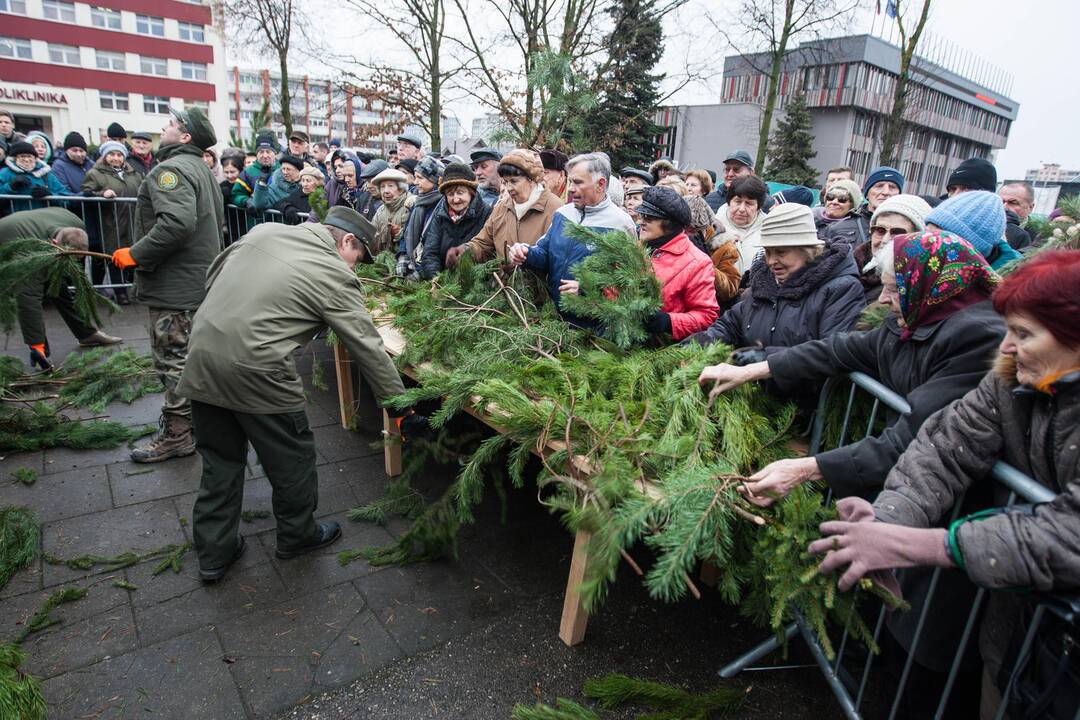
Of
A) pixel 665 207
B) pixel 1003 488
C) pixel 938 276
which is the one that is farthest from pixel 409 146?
pixel 1003 488

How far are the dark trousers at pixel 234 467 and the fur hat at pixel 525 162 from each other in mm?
2382

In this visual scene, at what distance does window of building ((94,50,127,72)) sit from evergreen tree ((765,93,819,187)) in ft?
149

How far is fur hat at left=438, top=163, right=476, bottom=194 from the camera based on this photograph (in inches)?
199

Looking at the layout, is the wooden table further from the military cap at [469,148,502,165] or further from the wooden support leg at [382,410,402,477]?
the military cap at [469,148,502,165]

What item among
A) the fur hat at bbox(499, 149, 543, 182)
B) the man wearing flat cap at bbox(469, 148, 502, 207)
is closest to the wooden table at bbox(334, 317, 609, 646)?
the fur hat at bbox(499, 149, 543, 182)

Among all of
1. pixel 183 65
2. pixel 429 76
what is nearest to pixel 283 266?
pixel 429 76

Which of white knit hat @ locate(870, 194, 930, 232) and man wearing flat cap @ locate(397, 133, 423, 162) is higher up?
man wearing flat cap @ locate(397, 133, 423, 162)

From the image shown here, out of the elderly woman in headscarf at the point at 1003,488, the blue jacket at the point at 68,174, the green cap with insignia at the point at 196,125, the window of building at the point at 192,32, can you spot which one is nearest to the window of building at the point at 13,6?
the window of building at the point at 192,32

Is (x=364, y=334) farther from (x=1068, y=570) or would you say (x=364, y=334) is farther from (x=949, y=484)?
(x=1068, y=570)

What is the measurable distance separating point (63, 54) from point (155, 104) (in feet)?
18.8

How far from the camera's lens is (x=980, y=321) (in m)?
1.84

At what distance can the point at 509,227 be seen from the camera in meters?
4.60

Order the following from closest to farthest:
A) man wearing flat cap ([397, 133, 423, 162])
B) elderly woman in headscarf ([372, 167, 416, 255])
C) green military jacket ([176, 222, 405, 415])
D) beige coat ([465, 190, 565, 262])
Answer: green military jacket ([176, 222, 405, 415]), beige coat ([465, 190, 565, 262]), elderly woman in headscarf ([372, 167, 416, 255]), man wearing flat cap ([397, 133, 423, 162])

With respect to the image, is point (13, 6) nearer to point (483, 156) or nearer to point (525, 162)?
point (483, 156)
